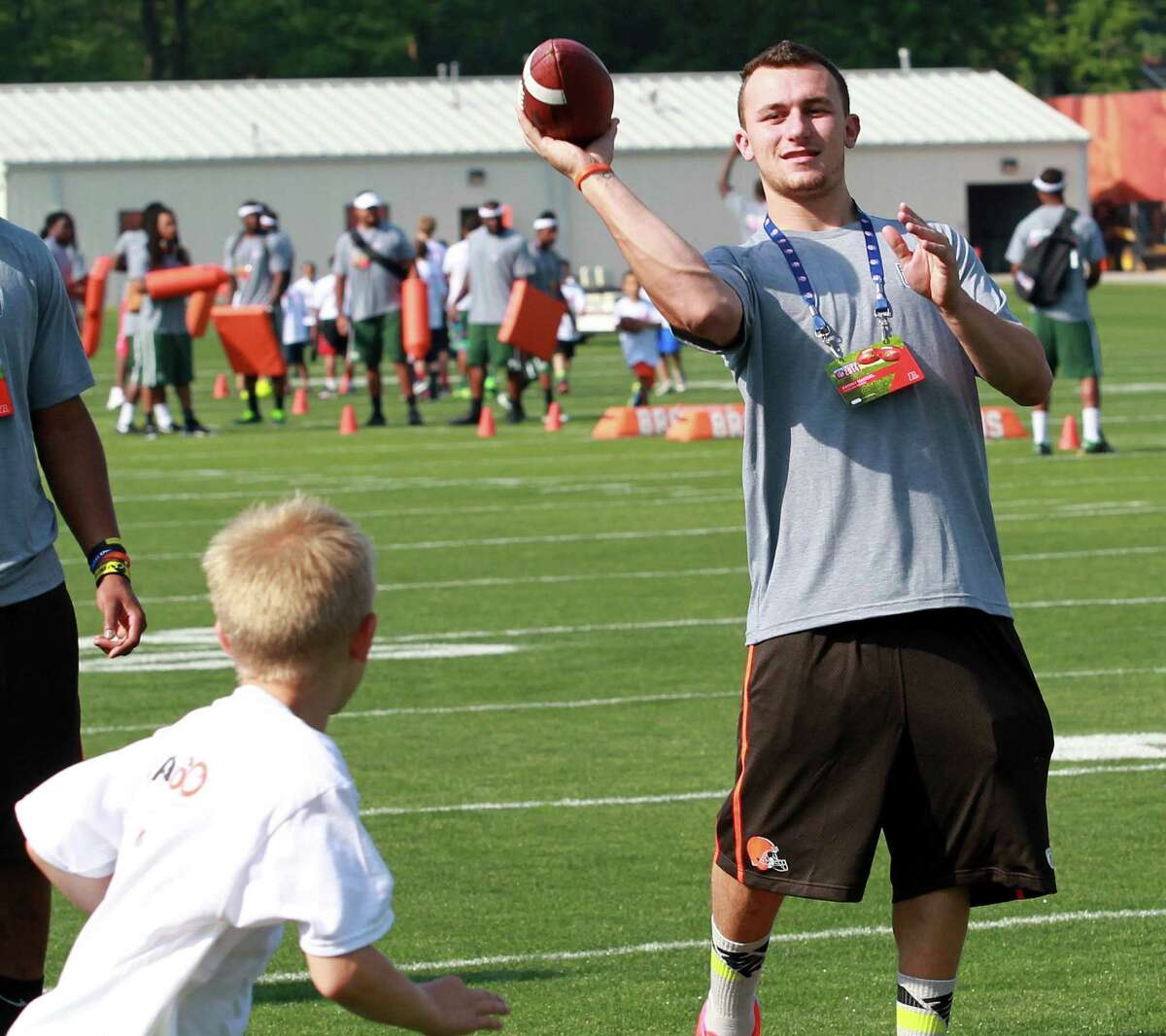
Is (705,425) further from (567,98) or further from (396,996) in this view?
(396,996)

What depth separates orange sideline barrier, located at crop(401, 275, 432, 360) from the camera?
2369 cm

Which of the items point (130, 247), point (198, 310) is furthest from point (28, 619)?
point (198, 310)

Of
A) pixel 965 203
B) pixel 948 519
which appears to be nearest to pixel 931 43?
pixel 965 203

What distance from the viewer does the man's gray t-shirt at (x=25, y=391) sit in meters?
4.78

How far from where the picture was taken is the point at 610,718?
370 inches

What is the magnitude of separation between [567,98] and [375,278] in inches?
765

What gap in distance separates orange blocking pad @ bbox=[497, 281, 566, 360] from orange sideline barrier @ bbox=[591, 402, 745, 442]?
2.94 ft

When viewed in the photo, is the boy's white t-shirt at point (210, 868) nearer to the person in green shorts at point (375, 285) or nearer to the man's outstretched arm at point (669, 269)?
the man's outstretched arm at point (669, 269)

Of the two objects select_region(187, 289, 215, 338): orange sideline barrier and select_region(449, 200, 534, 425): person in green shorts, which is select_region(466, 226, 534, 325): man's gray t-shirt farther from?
select_region(187, 289, 215, 338): orange sideline barrier

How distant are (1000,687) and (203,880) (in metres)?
1.92

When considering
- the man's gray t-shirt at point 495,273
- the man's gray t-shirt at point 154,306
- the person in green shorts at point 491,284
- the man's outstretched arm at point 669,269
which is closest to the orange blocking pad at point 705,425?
the person in green shorts at point 491,284

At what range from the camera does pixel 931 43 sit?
7700 centimetres

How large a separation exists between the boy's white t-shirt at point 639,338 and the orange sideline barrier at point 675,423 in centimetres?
333

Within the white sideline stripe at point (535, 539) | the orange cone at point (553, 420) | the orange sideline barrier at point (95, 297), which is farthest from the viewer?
the orange sideline barrier at point (95, 297)
